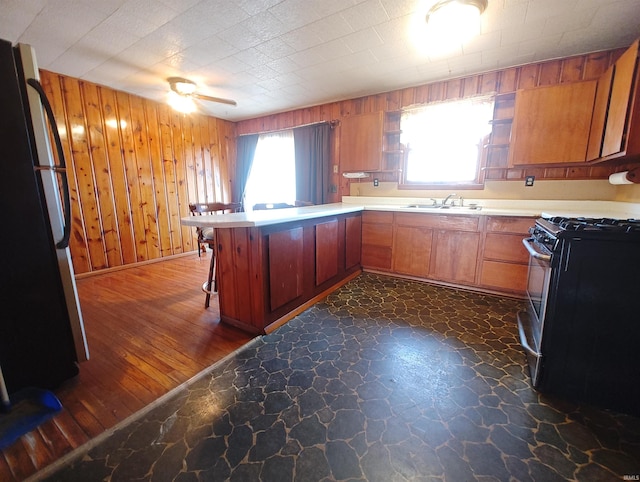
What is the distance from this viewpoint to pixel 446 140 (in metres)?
3.40

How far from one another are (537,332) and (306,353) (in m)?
1.40

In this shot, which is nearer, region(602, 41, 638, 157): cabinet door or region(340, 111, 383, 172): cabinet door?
region(602, 41, 638, 157): cabinet door

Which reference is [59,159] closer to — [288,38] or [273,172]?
[288,38]

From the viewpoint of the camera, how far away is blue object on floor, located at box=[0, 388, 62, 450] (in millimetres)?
1215

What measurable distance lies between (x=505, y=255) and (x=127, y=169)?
4.89m

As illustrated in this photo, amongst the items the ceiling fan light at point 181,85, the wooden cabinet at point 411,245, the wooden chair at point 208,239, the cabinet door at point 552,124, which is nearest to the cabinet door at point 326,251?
the wooden cabinet at point 411,245

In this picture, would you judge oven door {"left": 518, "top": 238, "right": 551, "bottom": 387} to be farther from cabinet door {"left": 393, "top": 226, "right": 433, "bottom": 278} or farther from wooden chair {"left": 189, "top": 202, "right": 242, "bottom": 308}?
wooden chair {"left": 189, "top": 202, "right": 242, "bottom": 308}

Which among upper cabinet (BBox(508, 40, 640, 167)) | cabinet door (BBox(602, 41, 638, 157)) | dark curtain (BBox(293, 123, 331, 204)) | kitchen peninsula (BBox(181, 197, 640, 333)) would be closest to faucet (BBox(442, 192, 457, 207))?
kitchen peninsula (BBox(181, 197, 640, 333))

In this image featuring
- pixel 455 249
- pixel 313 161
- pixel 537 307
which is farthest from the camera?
pixel 313 161

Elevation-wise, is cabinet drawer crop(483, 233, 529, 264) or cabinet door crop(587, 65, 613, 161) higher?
cabinet door crop(587, 65, 613, 161)

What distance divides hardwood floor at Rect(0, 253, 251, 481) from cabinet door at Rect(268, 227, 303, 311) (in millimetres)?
412

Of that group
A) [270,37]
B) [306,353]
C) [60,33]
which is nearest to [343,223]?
[306,353]

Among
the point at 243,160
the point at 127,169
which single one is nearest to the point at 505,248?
the point at 243,160

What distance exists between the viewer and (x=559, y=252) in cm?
137
